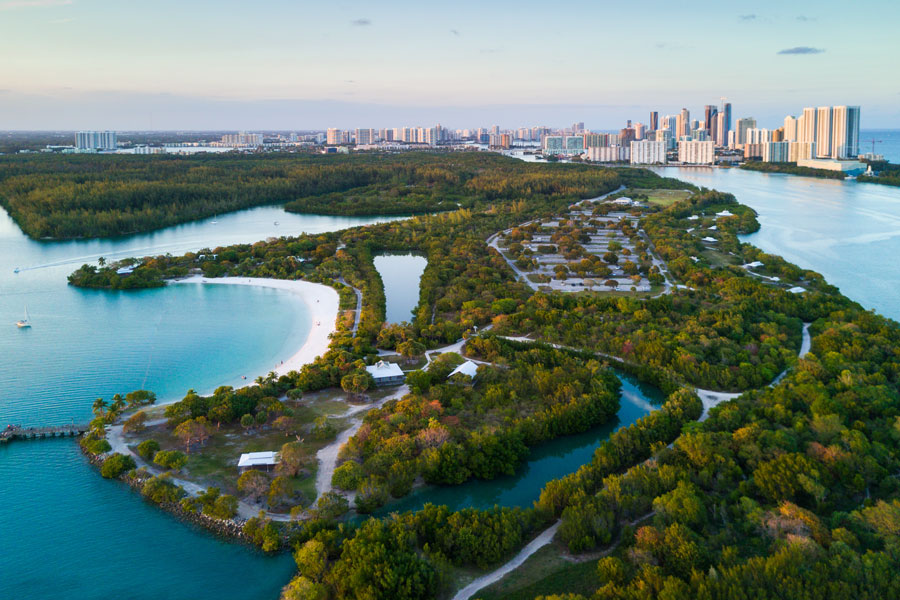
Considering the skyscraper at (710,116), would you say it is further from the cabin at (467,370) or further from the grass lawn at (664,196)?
the cabin at (467,370)

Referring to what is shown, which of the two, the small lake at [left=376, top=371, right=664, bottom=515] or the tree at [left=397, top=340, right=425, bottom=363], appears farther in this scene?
the tree at [left=397, top=340, right=425, bottom=363]

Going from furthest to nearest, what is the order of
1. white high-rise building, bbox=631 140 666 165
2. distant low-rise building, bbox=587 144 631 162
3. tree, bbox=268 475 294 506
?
distant low-rise building, bbox=587 144 631 162
white high-rise building, bbox=631 140 666 165
tree, bbox=268 475 294 506

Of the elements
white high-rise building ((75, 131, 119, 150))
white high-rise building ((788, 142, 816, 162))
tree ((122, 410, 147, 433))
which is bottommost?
tree ((122, 410, 147, 433))

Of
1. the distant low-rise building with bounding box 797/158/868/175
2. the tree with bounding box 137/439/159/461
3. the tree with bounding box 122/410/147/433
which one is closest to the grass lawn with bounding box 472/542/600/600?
the tree with bounding box 137/439/159/461

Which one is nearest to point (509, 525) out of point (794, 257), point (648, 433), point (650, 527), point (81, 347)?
point (650, 527)

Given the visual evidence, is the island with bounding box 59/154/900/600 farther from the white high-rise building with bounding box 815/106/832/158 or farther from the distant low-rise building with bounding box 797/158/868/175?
the white high-rise building with bounding box 815/106/832/158

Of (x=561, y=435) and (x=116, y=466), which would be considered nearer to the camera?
(x=116, y=466)

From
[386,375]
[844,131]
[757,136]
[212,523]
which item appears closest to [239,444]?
[212,523]

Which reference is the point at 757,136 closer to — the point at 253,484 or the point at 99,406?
the point at 99,406
